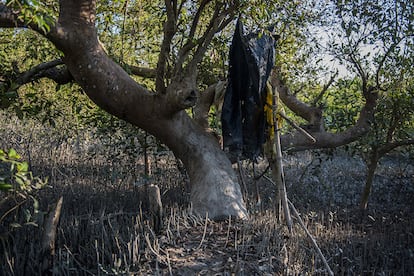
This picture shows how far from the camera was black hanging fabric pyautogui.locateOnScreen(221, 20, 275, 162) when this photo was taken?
493 cm

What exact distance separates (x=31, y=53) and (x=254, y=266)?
436cm

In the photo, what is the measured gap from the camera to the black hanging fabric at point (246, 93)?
493cm

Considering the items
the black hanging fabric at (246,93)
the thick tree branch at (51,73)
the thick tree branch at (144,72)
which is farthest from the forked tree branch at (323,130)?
the thick tree branch at (51,73)

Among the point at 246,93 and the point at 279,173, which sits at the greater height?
the point at 246,93

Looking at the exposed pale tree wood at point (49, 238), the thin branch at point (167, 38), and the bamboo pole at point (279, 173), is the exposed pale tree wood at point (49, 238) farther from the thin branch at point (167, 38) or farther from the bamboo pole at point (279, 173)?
the bamboo pole at point (279, 173)

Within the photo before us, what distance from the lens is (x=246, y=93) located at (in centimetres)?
506

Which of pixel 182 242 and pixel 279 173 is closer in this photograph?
pixel 182 242

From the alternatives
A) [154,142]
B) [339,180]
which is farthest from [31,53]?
[339,180]

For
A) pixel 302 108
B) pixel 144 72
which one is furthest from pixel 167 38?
pixel 302 108

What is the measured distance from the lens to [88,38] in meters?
4.78

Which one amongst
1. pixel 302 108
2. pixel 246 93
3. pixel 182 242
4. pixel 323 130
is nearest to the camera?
pixel 182 242

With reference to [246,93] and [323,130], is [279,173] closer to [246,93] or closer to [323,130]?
[246,93]

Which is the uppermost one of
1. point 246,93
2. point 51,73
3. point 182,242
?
point 51,73

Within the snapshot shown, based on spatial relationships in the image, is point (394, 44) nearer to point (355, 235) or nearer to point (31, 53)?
point (355, 235)
